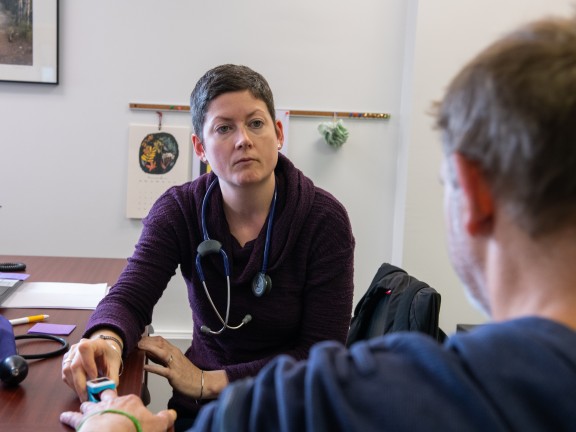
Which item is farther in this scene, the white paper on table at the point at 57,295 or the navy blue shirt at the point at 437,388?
the white paper on table at the point at 57,295

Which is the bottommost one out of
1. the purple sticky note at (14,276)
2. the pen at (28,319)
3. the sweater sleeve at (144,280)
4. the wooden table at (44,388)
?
the wooden table at (44,388)

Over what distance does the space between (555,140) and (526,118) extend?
0.09 feet

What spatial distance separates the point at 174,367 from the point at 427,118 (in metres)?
1.84

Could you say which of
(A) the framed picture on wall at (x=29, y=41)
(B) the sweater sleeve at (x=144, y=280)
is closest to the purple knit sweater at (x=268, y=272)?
(B) the sweater sleeve at (x=144, y=280)

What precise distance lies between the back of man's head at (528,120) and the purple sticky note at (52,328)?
1090 millimetres

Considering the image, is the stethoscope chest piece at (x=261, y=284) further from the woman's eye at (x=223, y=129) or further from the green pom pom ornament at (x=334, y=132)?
the green pom pom ornament at (x=334, y=132)

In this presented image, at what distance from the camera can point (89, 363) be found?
1053 millimetres

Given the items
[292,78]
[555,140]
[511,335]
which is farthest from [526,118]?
[292,78]

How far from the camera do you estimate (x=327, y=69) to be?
2.83 meters

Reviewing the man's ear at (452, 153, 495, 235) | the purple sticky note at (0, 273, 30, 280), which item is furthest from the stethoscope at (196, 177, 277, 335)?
the man's ear at (452, 153, 495, 235)

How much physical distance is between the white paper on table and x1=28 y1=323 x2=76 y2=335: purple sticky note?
0.48ft

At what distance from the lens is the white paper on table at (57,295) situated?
1.51 metres

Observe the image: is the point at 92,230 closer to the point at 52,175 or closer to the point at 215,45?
the point at 52,175

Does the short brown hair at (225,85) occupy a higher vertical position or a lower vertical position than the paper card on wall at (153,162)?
higher
